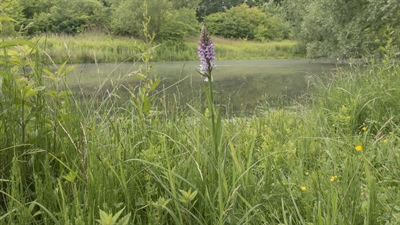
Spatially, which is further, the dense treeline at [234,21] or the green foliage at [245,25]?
the green foliage at [245,25]

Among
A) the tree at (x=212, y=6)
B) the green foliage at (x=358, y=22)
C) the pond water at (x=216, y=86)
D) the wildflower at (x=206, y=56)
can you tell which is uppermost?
the tree at (x=212, y=6)

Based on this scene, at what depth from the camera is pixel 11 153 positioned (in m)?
0.95

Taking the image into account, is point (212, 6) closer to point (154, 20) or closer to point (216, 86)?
point (154, 20)

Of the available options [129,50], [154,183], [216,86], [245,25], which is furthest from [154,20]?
[154,183]

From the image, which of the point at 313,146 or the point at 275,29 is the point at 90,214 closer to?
the point at 313,146

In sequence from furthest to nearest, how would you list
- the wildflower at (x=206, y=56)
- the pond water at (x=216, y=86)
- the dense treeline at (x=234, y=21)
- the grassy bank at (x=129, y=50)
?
the grassy bank at (x=129, y=50) < the dense treeline at (x=234, y=21) < the pond water at (x=216, y=86) < the wildflower at (x=206, y=56)

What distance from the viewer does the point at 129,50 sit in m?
8.53

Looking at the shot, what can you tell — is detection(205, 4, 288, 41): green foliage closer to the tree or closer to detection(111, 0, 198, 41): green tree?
detection(111, 0, 198, 41): green tree

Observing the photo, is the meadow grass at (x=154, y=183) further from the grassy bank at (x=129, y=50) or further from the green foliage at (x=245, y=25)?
the green foliage at (x=245, y=25)

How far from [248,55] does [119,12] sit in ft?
22.7

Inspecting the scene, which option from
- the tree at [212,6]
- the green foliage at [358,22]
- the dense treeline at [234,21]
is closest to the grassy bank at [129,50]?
the dense treeline at [234,21]

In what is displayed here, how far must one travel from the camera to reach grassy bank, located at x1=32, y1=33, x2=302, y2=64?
355 inches

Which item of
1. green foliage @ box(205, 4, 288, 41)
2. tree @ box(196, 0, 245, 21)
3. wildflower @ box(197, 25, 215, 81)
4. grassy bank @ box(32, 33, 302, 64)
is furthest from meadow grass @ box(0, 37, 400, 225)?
tree @ box(196, 0, 245, 21)

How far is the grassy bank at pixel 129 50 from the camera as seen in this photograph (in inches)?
355
